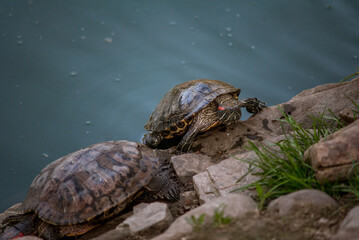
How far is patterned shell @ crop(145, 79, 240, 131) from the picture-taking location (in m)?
4.46

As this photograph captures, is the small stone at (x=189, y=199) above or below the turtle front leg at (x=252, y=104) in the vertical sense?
below

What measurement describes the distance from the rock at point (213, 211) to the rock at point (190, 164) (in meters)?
Answer: 1.48

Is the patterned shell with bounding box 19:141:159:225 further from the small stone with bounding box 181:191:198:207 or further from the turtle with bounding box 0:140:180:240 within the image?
the small stone with bounding box 181:191:198:207

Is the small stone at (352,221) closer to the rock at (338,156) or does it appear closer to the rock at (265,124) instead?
the rock at (338,156)

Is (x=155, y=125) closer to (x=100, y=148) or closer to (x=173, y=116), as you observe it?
(x=173, y=116)

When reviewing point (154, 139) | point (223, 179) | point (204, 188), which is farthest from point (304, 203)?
point (154, 139)

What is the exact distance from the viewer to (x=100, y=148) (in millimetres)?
3572

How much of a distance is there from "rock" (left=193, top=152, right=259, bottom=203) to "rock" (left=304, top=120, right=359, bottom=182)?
74cm

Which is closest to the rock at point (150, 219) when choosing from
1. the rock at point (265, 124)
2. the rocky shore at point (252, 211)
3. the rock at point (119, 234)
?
the rocky shore at point (252, 211)

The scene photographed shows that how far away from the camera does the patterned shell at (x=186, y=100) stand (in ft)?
14.6

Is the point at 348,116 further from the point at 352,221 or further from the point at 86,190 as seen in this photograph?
the point at 86,190

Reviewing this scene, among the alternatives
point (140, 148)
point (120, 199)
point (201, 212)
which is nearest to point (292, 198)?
point (201, 212)

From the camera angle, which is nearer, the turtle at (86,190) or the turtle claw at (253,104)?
the turtle at (86,190)

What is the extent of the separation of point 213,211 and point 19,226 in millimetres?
2392
